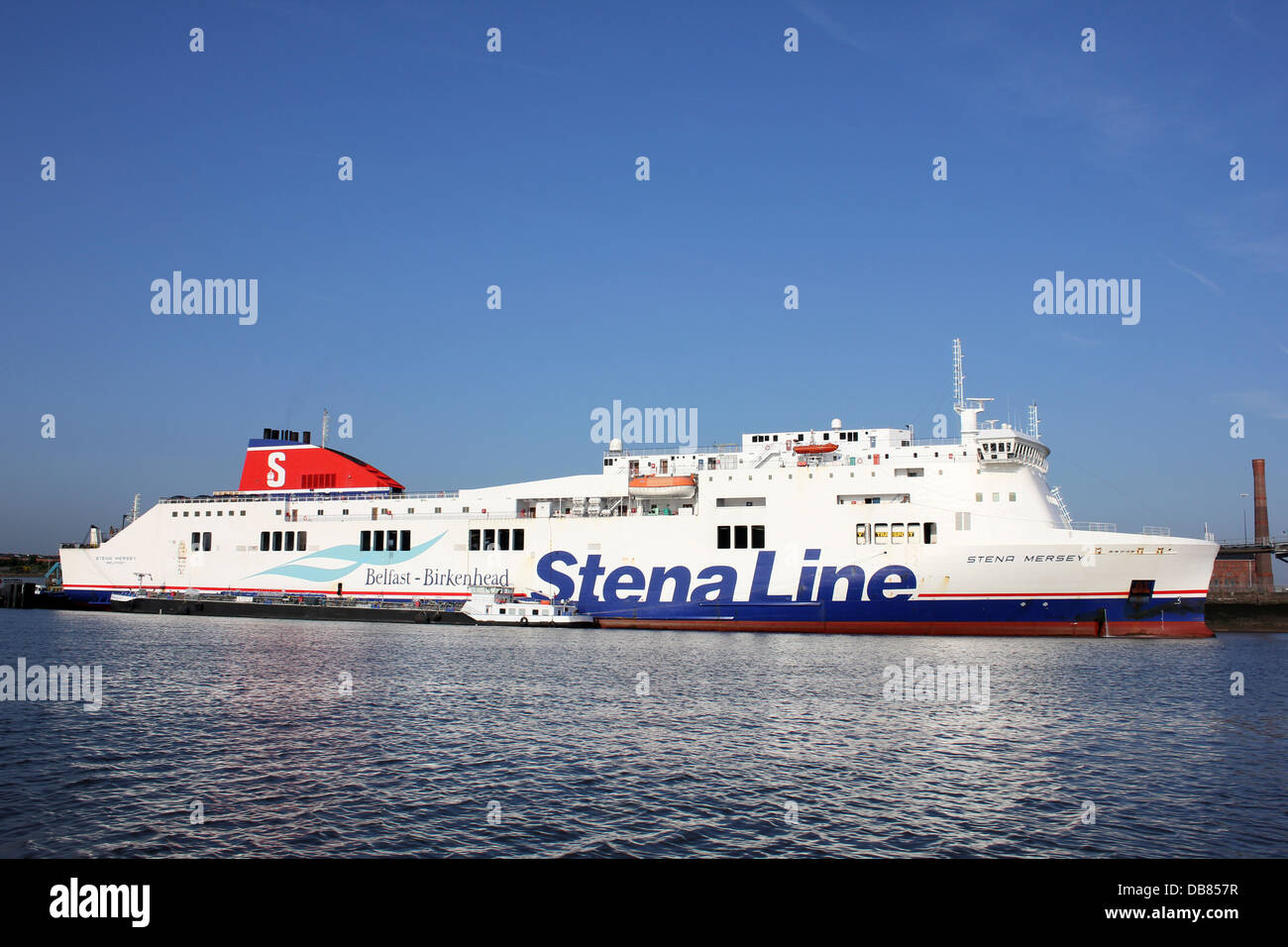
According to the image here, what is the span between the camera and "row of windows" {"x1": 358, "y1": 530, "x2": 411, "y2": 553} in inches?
1928

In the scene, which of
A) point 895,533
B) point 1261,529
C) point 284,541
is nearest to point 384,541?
point 284,541

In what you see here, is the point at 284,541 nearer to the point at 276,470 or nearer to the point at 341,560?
the point at 341,560

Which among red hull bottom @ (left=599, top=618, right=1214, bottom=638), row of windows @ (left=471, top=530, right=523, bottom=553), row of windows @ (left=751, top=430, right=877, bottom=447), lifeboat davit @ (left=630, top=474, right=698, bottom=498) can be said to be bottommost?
red hull bottom @ (left=599, top=618, right=1214, bottom=638)

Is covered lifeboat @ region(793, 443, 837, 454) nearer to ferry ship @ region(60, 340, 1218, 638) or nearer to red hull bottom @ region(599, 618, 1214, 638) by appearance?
ferry ship @ region(60, 340, 1218, 638)

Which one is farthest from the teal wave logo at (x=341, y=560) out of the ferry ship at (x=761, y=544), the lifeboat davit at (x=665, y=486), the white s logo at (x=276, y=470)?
the lifeboat davit at (x=665, y=486)

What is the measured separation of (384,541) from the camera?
4944 centimetres

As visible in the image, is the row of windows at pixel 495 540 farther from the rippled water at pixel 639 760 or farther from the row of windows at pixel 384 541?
the rippled water at pixel 639 760

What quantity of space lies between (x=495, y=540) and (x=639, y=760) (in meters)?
31.4

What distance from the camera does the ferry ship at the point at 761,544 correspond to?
3694 cm

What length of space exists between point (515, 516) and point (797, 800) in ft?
112

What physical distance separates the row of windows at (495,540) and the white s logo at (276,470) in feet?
46.6

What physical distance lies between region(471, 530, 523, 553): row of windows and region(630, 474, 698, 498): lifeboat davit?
653cm

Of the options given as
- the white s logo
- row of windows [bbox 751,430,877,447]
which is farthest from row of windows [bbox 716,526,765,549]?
the white s logo
